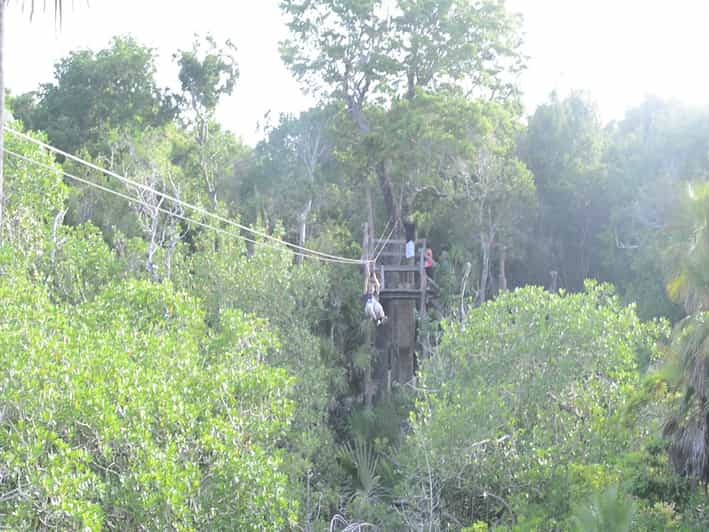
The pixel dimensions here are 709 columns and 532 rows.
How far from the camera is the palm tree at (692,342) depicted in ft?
29.6

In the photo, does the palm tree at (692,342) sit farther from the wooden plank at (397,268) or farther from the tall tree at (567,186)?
the tall tree at (567,186)

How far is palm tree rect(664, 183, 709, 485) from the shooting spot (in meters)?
9.03

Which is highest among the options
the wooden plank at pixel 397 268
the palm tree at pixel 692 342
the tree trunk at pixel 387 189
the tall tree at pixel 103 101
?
the tall tree at pixel 103 101

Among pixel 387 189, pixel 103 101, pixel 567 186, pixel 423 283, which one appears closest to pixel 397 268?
pixel 423 283

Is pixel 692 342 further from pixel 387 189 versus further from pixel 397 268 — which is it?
pixel 387 189

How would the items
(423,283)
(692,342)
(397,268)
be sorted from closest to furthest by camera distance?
(692,342), (397,268), (423,283)

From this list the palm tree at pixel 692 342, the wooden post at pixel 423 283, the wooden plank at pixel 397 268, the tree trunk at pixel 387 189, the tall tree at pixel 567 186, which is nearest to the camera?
the palm tree at pixel 692 342

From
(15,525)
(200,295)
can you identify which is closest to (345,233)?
(200,295)

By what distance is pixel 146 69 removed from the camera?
28141mm

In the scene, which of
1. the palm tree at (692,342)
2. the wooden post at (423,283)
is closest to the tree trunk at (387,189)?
the wooden post at (423,283)

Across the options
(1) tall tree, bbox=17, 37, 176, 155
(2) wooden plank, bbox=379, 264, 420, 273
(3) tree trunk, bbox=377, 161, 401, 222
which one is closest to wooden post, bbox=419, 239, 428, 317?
(2) wooden plank, bbox=379, 264, 420, 273

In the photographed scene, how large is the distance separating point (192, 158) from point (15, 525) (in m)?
16.4

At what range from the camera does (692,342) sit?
356 inches

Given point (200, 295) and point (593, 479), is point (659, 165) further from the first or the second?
point (593, 479)
